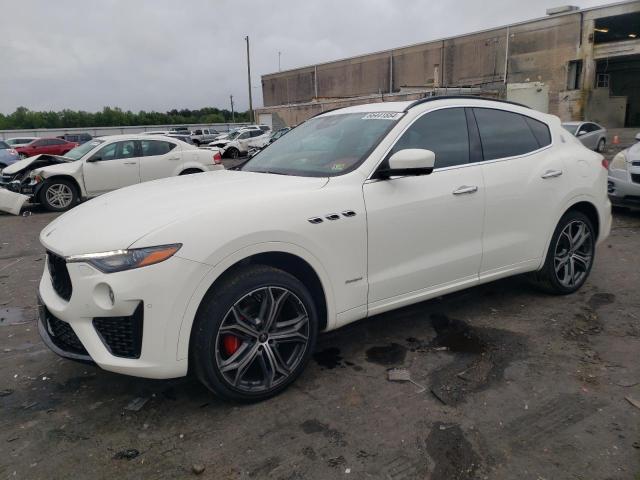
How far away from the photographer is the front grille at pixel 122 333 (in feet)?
8.08

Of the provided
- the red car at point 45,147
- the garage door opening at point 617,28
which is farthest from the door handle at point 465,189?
the garage door opening at point 617,28

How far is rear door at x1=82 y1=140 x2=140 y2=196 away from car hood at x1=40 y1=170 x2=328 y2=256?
27.2ft

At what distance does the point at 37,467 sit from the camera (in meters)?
2.40

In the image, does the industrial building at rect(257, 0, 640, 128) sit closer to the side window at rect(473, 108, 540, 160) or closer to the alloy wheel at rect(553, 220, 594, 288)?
the alloy wheel at rect(553, 220, 594, 288)

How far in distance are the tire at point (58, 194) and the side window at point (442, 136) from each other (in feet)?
31.3

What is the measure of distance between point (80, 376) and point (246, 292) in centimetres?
145

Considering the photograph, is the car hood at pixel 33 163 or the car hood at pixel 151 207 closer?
the car hood at pixel 151 207

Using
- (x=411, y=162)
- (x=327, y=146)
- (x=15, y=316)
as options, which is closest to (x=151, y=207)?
(x=327, y=146)

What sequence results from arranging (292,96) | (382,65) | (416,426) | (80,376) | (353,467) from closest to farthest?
(353,467) < (416,426) < (80,376) < (382,65) < (292,96)

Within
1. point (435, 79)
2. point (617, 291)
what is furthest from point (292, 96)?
point (617, 291)

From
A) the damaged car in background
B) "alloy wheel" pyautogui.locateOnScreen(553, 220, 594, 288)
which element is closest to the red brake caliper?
"alloy wheel" pyautogui.locateOnScreen(553, 220, 594, 288)

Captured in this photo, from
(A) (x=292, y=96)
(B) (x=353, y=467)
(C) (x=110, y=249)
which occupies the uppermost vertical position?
(A) (x=292, y=96)

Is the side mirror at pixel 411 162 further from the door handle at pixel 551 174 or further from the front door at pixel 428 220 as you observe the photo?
the door handle at pixel 551 174

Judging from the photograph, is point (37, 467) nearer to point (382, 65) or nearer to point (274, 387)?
point (274, 387)
